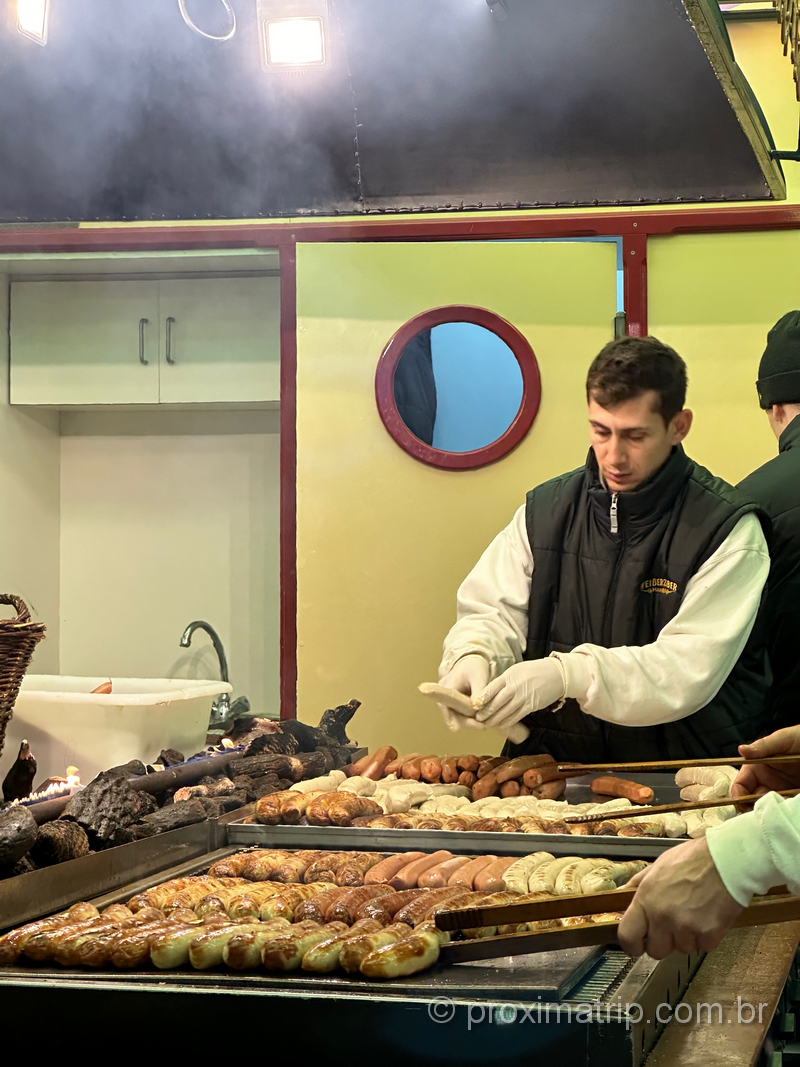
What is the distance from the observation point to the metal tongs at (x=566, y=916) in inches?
55.5

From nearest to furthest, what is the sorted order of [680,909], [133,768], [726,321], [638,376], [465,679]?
[680,909] < [133,768] < [465,679] < [638,376] < [726,321]

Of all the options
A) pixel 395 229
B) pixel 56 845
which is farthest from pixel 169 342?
pixel 56 845

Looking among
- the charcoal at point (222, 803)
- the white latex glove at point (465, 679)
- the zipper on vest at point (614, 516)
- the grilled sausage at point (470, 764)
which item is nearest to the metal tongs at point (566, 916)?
the charcoal at point (222, 803)

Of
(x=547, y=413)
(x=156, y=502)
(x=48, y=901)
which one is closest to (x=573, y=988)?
(x=48, y=901)

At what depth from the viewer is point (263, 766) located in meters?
2.94

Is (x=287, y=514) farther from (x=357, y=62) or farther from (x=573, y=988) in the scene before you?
(x=573, y=988)

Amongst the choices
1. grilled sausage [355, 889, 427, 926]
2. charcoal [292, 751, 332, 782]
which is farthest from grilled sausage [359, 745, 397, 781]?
grilled sausage [355, 889, 427, 926]

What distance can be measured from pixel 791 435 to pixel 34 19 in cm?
247

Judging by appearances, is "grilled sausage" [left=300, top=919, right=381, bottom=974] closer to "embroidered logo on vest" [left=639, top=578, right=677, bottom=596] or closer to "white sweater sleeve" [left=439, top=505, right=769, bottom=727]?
"white sweater sleeve" [left=439, top=505, right=769, bottom=727]

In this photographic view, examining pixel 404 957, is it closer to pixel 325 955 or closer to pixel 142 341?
pixel 325 955

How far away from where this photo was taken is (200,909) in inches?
74.1

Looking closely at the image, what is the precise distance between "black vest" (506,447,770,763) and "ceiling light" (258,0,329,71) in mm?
1375

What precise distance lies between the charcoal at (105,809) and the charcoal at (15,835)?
0.70ft

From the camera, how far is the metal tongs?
1.41 metres
